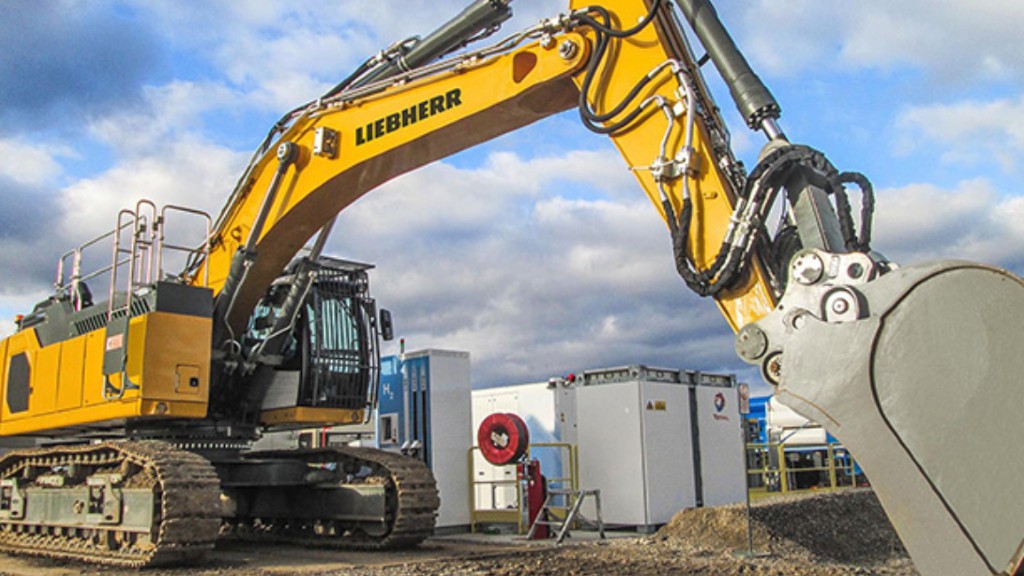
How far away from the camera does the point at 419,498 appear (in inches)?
397

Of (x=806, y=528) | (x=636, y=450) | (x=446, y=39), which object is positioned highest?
(x=446, y=39)

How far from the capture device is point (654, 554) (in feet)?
34.2

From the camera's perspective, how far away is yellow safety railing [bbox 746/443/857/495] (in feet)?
60.6

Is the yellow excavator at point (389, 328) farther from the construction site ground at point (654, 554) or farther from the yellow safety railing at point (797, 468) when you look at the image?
the yellow safety railing at point (797, 468)

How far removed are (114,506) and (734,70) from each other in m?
7.06

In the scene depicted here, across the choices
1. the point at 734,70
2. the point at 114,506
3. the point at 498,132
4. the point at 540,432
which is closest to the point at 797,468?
the point at 540,432

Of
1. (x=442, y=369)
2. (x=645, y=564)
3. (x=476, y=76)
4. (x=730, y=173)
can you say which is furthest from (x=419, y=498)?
(x=730, y=173)

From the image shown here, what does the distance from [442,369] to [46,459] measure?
5524 mm

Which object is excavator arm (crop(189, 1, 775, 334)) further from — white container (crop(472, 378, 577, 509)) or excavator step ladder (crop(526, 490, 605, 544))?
white container (crop(472, 378, 577, 509))

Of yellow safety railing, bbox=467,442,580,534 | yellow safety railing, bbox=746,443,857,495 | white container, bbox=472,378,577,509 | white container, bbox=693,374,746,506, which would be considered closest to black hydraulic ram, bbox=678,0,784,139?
yellow safety railing, bbox=467,442,580,534

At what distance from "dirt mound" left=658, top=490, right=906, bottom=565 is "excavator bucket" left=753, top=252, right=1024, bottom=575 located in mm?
8143

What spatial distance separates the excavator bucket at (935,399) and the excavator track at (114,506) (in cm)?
602

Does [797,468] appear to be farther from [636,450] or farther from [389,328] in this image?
[389,328]

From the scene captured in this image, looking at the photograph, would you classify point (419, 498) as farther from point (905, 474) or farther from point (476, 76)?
point (905, 474)
